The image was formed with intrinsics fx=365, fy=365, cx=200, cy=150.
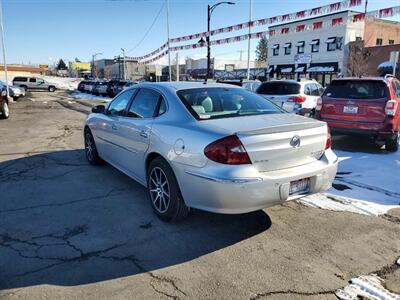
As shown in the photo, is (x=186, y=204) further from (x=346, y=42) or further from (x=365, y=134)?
(x=346, y=42)

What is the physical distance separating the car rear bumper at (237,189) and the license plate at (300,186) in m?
0.04

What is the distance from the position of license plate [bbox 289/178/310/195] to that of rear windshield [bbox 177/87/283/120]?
Answer: 39.1 inches

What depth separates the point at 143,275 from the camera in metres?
3.20

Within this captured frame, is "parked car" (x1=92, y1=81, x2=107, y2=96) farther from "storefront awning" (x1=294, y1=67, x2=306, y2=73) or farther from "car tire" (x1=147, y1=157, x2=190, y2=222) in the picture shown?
"car tire" (x1=147, y1=157, x2=190, y2=222)

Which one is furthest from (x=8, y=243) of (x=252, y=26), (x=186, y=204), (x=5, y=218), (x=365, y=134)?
(x=252, y=26)

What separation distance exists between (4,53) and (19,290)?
2997 cm

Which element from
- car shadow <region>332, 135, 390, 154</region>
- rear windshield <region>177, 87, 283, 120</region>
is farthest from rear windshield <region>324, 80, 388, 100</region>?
rear windshield <region>177, 87, 283, 120</region>

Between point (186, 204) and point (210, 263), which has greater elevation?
point (186, 204)

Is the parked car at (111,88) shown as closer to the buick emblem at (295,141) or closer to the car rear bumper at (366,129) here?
the car rear bumper at (366,129)

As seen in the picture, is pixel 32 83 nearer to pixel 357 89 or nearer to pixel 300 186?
pixel 357 89

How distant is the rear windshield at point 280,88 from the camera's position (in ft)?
36.9

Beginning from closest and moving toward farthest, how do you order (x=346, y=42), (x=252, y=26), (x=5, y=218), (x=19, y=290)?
(x=19, y=290) → (x=5, y=218) → (x=252, y=26) → (x=346, y=42)

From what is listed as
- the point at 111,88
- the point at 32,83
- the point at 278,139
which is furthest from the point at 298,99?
the point at 32,83

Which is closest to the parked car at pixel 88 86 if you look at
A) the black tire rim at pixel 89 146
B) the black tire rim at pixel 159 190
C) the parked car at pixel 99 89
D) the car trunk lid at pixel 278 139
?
the parked car at pixel 99 89
